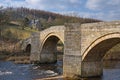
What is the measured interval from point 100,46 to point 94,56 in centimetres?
178

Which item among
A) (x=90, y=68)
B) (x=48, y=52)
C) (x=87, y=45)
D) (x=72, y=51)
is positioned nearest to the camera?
(x=87, y=45)

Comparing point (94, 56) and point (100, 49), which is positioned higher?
point (100, 49)

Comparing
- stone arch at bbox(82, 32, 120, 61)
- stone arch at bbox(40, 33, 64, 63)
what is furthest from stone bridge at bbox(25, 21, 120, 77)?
stone arch at bbox(40, 33, 64, 63)

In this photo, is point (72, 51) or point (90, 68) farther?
point (72, 51)

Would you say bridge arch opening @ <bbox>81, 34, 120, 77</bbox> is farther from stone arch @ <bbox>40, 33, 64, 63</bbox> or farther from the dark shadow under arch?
stone arch @ <bbox>40, 33, 64, 63</bbox>

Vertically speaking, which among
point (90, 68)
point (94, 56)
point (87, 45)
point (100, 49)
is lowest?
point (90, 68)

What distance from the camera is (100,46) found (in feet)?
72.8

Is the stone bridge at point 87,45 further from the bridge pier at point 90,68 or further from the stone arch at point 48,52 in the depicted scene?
the stone arch at point 48,52

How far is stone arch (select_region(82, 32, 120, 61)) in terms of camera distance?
20.4m

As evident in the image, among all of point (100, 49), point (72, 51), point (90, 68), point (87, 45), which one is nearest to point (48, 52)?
point (72, 51)

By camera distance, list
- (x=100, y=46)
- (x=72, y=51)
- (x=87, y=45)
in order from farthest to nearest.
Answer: (x=72, y=51)
(x=87, y=45)
(x=100, y=46)

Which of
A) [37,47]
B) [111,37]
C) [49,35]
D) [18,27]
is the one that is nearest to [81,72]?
[111,37]

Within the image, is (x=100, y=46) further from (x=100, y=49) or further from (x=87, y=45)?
(x=87, y=45)

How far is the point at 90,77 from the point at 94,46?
337 centimetres
